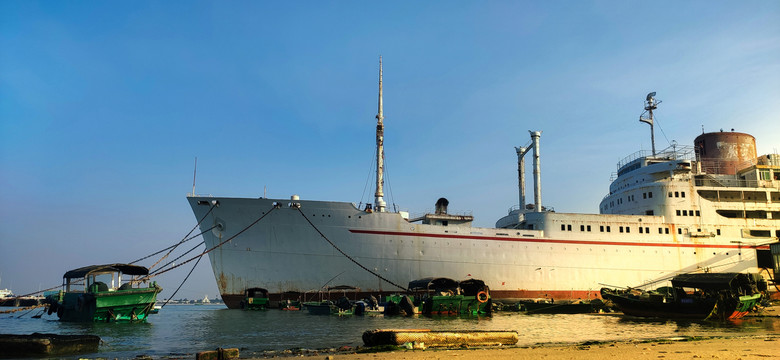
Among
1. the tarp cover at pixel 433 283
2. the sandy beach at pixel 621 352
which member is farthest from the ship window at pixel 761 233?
the sandy beach at pixel 621 352

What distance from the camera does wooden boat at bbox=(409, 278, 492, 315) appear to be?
26.0 m

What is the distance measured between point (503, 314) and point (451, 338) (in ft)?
51.1

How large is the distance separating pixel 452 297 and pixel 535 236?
8.12m

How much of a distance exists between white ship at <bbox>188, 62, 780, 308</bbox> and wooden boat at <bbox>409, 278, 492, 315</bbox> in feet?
4.77

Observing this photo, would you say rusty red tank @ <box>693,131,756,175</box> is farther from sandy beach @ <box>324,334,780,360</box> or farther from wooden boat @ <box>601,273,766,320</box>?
sandy beach @ <box>324,334,780,360</box>

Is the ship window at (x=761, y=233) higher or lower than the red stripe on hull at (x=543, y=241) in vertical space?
higher

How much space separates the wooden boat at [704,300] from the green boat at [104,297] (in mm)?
21858

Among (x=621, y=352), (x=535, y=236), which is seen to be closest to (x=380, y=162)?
(x=535, y=236)

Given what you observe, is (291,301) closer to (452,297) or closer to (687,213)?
(452,297)

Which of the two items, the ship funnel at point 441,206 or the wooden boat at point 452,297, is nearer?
the wooden boat at point 452,297

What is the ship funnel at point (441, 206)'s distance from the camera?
101 ft

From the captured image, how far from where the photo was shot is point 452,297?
26.0 metres

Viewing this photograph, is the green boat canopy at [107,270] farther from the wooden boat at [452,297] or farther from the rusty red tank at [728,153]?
the rusty red tank at [728,153]

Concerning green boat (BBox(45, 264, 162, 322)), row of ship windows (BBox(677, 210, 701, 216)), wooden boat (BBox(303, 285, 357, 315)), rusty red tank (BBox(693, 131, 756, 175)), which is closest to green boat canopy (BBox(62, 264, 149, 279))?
green boat (BBox(45, 264, 162, 322))
